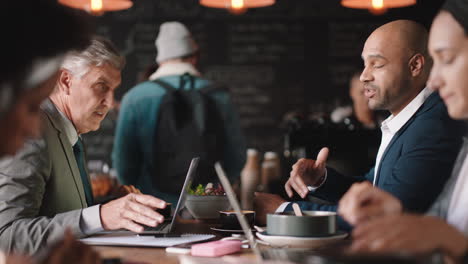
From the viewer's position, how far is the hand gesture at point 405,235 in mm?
867

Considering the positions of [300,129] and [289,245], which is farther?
[300,129]

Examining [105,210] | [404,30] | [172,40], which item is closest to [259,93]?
[172,40]

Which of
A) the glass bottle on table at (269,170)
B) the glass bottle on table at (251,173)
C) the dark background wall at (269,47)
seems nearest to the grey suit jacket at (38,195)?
the glass bottle on table at (251,173)

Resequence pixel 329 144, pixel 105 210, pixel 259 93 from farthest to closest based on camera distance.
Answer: pixel 259 93
pixel 329 144
pixel 105 210

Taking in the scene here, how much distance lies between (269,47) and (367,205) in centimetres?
556

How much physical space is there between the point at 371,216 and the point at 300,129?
333 centimetres

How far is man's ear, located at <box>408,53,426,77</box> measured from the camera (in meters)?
2.24

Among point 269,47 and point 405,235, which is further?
point 269,47

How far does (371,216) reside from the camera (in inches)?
37.3

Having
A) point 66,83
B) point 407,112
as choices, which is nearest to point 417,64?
point 407,112

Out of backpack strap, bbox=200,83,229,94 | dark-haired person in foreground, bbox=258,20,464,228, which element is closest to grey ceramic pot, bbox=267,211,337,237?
dark-haired person in foreground, bbox=258,20,464,228

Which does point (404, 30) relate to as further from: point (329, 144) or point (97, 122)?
point (329, 144)

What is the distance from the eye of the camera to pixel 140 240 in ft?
5.25

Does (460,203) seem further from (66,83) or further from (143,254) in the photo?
(66,83)
